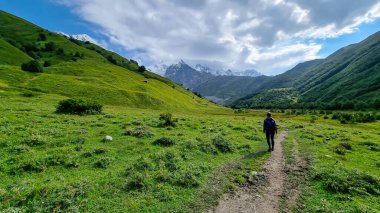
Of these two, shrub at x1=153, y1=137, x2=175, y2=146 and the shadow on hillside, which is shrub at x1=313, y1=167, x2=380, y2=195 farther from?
shrub at x1=153, y1=137, x2=175, y2=146

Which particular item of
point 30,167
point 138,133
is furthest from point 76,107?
point 30,167

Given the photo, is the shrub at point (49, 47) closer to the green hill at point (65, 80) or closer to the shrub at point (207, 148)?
the green hill at point (65, 80)

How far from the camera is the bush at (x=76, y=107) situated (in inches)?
1523

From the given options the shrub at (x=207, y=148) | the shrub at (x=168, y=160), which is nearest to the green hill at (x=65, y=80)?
the shrub at (x=207, y=148)

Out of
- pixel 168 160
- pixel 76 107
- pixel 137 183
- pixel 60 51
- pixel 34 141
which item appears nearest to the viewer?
pixel 137 183

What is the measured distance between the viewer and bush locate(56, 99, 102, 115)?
38.7 metres

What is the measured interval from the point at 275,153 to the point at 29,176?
2141 centimetres

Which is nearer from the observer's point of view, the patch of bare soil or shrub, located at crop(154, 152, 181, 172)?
the patch of bare soil

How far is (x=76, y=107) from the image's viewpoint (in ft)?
129

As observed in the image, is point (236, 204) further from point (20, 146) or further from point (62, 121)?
point (62, 121)

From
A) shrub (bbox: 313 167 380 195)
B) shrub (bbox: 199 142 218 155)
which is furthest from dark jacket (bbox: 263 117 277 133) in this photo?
shrub (bbox: 313 167 380 195)

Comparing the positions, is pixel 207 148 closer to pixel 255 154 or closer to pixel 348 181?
pixel 255 154

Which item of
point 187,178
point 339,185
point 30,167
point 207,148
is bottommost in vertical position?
point 339,185

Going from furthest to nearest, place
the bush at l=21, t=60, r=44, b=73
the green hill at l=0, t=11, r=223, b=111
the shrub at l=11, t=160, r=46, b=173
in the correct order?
the bush at l=21, t=60, r=44, b=73 → the green hill at l=0, t=11, r=223, b=111 → the shrub at l=11, t=160, r=46, b=173
